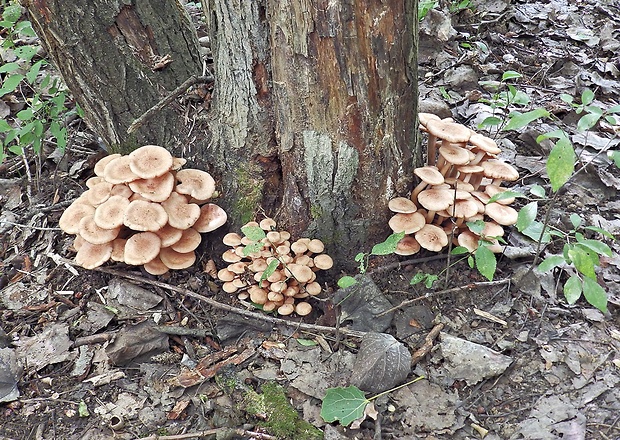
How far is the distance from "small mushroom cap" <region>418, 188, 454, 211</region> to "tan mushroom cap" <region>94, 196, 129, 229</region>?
2086 mm

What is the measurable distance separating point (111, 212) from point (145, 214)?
10.7 inches

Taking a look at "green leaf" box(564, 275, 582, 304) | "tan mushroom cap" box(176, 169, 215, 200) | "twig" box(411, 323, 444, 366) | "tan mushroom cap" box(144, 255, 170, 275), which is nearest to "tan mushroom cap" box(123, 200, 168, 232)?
"tan mushroom cap" box(176, 169, 215, 200)

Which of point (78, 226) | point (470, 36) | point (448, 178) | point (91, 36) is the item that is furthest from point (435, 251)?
point (470, 36)

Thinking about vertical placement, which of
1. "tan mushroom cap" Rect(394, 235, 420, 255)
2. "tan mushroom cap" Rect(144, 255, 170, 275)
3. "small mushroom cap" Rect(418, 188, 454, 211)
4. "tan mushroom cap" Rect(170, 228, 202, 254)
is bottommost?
"tan mushroom cap" Rect(144, 255, 170, 275)

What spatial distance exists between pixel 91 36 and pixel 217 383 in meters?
2.61

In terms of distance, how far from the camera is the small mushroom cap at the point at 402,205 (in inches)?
135

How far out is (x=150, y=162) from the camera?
3502 millimetres

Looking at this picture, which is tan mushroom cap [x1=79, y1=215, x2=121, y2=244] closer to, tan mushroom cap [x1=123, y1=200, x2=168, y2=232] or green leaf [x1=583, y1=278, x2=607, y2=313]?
tan mushroom cap [x1=123, y1=200, x2=168, y2=232]

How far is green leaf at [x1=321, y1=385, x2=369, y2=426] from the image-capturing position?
2799mm

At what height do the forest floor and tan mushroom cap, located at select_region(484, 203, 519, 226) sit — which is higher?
tan mushroom cap, located at select_region(484, 203, 519, 226)

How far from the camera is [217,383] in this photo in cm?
316

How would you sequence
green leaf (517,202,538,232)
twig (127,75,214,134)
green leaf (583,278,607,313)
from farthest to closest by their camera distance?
twig (127,75,214,134), green leaf (517,202,538,232), green leaf (583,278,607,313)

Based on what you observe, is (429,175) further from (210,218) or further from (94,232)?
(94,232)

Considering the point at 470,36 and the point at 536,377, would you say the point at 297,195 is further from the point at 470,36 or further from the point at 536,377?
the point at 470,36
